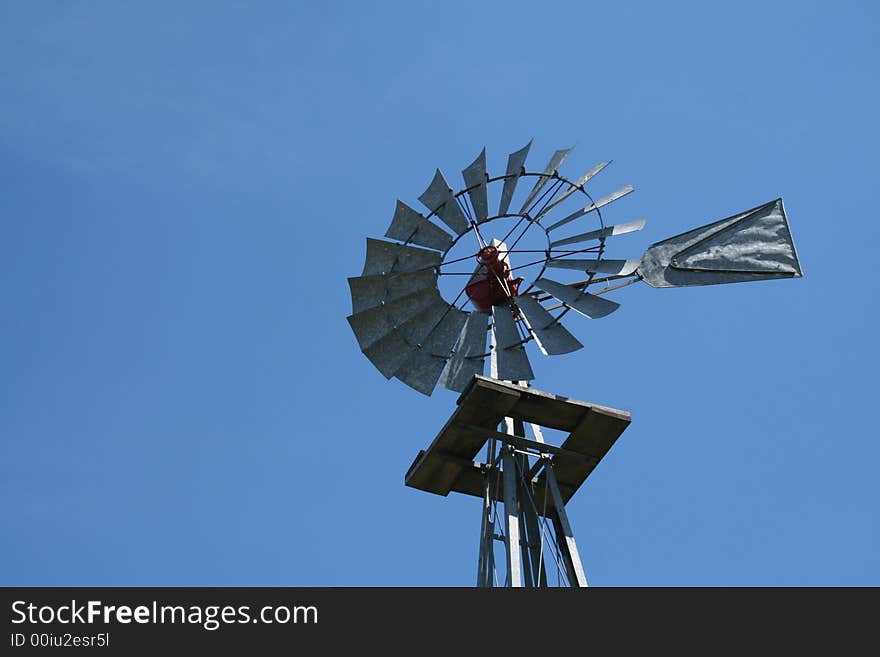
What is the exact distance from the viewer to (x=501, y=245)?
14062mm

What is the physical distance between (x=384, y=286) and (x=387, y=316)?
1.24 feet

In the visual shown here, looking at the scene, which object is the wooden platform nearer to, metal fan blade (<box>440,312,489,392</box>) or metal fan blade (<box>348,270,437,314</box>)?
metal fan blade (<box>440,312,489,392</box>)

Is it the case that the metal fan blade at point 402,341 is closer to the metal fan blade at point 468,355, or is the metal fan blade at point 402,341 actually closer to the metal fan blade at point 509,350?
the metal fan blade at point 468,355

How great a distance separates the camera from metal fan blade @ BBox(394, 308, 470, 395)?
13.3m

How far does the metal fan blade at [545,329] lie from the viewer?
1265 cm

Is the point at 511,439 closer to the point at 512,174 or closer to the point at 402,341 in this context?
the point at 402,341

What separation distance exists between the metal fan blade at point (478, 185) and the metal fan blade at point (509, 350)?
123 centimetres

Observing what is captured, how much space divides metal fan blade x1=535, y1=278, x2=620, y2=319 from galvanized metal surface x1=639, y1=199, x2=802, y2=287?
0.66 m

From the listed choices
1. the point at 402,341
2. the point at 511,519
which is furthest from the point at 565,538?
the point at 402,341
